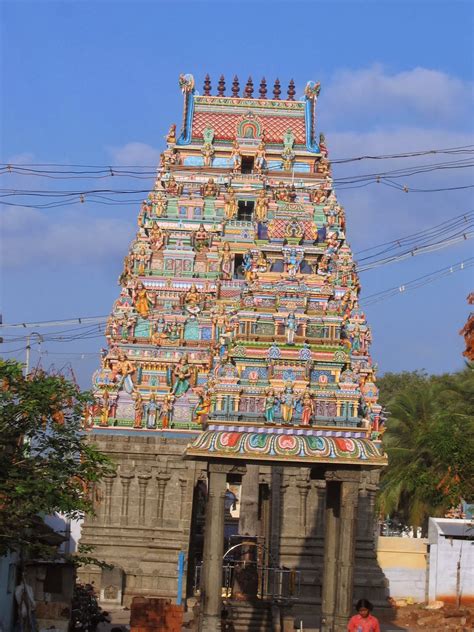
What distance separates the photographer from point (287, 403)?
28906 millimetres

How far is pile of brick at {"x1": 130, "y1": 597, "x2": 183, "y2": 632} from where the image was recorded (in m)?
28.0

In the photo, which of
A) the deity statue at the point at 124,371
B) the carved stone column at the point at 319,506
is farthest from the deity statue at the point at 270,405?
the deity statue at the point at 124,371

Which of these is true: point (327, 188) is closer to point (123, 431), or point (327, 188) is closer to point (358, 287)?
point (358, 287)

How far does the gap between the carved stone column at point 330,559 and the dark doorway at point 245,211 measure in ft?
99.0

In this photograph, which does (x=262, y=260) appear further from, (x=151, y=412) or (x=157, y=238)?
(x=157, y=238)

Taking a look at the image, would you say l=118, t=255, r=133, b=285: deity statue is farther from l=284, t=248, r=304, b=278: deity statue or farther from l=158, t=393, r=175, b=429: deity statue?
l=284, t=248, r=304, b=278: deity statue

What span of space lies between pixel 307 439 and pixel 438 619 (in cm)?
1622

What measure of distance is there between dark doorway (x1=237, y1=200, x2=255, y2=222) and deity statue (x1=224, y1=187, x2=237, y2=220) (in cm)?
82

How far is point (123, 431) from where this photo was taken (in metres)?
49.8

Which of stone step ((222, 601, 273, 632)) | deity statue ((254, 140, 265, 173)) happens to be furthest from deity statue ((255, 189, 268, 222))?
stone step ((222, 601, 273, 632))

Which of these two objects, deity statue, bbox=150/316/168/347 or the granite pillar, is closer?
the granite pillar

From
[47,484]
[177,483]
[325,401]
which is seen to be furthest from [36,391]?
[177,483]

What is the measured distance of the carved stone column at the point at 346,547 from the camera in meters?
27.6

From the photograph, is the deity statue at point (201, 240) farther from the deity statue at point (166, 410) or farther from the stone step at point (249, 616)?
the stone step at point (249, 616)
